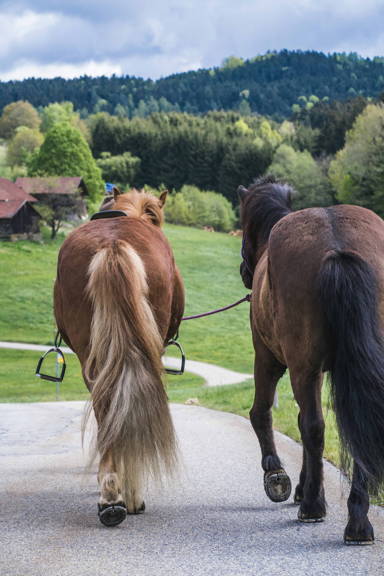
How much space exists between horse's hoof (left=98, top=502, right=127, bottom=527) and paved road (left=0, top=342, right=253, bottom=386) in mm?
18512

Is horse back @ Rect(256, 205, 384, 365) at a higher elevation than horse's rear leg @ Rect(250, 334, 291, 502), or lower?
higher

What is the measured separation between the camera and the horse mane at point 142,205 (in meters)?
6.16

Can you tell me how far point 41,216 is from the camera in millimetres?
60094

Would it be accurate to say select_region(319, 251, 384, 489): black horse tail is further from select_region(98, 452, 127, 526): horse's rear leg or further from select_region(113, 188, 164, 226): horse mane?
select_region(113, 188, 164, 226): horse mane

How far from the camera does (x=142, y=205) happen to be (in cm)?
622

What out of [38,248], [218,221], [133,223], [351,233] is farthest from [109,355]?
[218,221]

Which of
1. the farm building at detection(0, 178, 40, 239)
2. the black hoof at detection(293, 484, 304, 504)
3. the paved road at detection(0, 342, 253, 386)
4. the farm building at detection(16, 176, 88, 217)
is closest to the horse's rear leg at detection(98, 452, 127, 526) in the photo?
the black hoof at detection(293, 484, 304, 504)

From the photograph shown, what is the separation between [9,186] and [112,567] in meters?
66.7

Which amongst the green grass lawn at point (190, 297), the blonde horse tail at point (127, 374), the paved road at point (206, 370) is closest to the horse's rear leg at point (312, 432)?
the blonde horse tail at point (127, 374)

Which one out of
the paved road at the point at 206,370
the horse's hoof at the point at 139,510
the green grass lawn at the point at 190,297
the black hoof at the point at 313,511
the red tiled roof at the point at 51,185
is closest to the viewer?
the black hoof at the point at 313,511

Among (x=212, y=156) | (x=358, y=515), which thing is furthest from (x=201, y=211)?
(x=358, y=515)

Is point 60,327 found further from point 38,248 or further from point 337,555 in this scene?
point 38,248

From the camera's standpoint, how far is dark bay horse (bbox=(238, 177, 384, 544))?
13.9 ft

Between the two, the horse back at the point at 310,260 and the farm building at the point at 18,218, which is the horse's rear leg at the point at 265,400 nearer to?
the horse back at the point at 310,260
